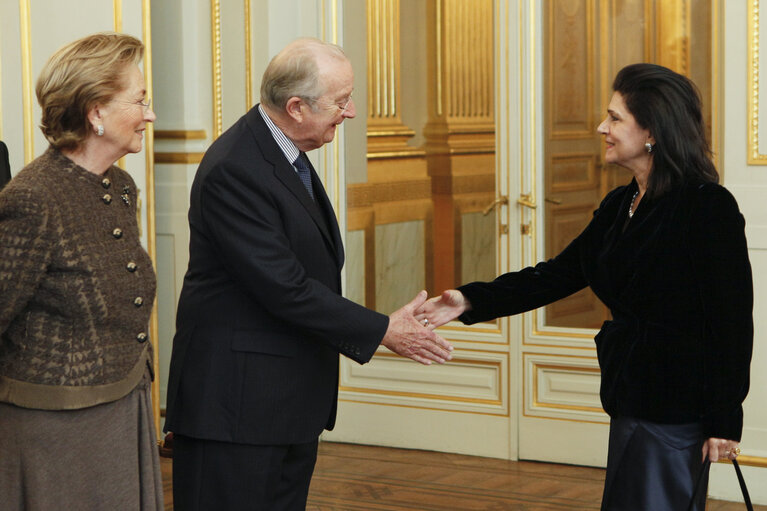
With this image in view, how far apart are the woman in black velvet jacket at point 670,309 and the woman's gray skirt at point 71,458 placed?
1.16 meters

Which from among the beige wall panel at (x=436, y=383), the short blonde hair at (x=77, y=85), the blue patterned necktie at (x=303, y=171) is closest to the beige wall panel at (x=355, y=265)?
the beige wall panel at (x=436, y=383)

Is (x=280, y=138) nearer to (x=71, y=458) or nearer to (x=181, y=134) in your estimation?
(x=71, y=458)

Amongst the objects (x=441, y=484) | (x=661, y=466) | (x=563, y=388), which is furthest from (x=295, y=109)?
(x=563, y=388)

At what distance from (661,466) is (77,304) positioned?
4.56 ft

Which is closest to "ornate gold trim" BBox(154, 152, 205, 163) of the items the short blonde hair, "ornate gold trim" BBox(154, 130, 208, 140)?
"ornate gold trim" BBox(154, 130, 208, 140)

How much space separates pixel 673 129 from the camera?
247 centimetres

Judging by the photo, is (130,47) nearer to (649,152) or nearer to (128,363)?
(128,363)

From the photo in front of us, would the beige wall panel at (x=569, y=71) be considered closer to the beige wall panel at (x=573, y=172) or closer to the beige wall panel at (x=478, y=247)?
the beige wall panel at (x=573, y=172)

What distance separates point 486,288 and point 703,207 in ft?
2.78

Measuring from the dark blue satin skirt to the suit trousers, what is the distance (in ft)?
2.75

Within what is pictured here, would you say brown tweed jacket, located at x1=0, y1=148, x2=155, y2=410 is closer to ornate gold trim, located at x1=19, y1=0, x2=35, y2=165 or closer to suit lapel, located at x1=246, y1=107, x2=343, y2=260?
suit lapel, located at x1=246, y1=107, x2=343, y2=260

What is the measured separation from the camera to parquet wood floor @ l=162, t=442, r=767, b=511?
4.25 meters

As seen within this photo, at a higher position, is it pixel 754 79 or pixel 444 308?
pixel 754 79

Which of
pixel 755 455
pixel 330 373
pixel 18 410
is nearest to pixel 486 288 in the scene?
pixel 330 373
